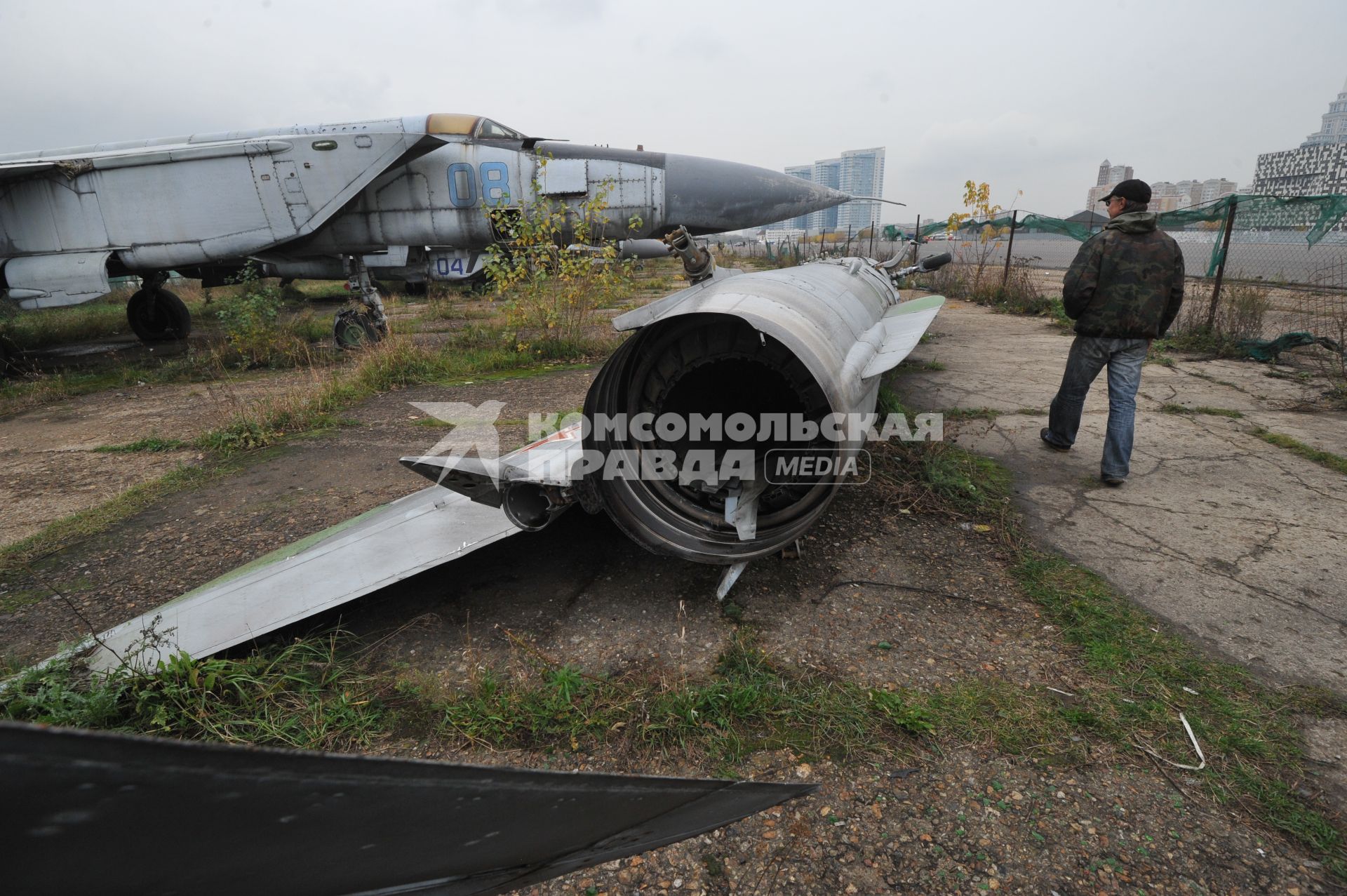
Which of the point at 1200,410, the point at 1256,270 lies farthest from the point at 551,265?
the point at 1256,270

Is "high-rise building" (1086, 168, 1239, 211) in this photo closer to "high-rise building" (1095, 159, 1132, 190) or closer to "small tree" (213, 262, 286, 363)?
"high-rise building" (1095, 159, 1132, 190)

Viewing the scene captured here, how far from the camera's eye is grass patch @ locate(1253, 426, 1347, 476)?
15.0 ft

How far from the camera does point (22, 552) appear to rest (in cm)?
376

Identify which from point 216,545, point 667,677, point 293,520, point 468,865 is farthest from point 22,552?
point 468,865

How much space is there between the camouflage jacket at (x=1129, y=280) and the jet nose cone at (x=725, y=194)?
18.3 ft

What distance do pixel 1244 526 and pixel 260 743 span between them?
5.15m

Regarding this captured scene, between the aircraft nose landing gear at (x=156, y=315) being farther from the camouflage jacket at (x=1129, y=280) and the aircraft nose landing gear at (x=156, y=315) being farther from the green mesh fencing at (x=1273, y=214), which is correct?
the green mesh fencing at (x=1273, y=214)

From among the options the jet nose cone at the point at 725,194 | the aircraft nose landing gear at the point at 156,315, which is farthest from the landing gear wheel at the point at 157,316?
the jet nose cone at the point at 725,194

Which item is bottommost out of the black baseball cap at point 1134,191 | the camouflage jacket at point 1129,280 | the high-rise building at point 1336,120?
the camouflage jacket at point 1129,280

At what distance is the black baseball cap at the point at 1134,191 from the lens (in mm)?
4328

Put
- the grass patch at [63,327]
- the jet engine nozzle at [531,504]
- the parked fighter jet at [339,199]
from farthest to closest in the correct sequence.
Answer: the grass patch at [63,327] < the parked fighter jet at [339,199] < the jet engine nozzle at [531,504]

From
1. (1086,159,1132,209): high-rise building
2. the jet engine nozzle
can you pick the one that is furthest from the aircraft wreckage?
(1086,159,1132,209): high-rise building

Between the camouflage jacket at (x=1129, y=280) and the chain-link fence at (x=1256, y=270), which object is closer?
the camouflage jacket at (x=1129, y=280)

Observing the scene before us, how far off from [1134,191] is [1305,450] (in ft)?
8.22
